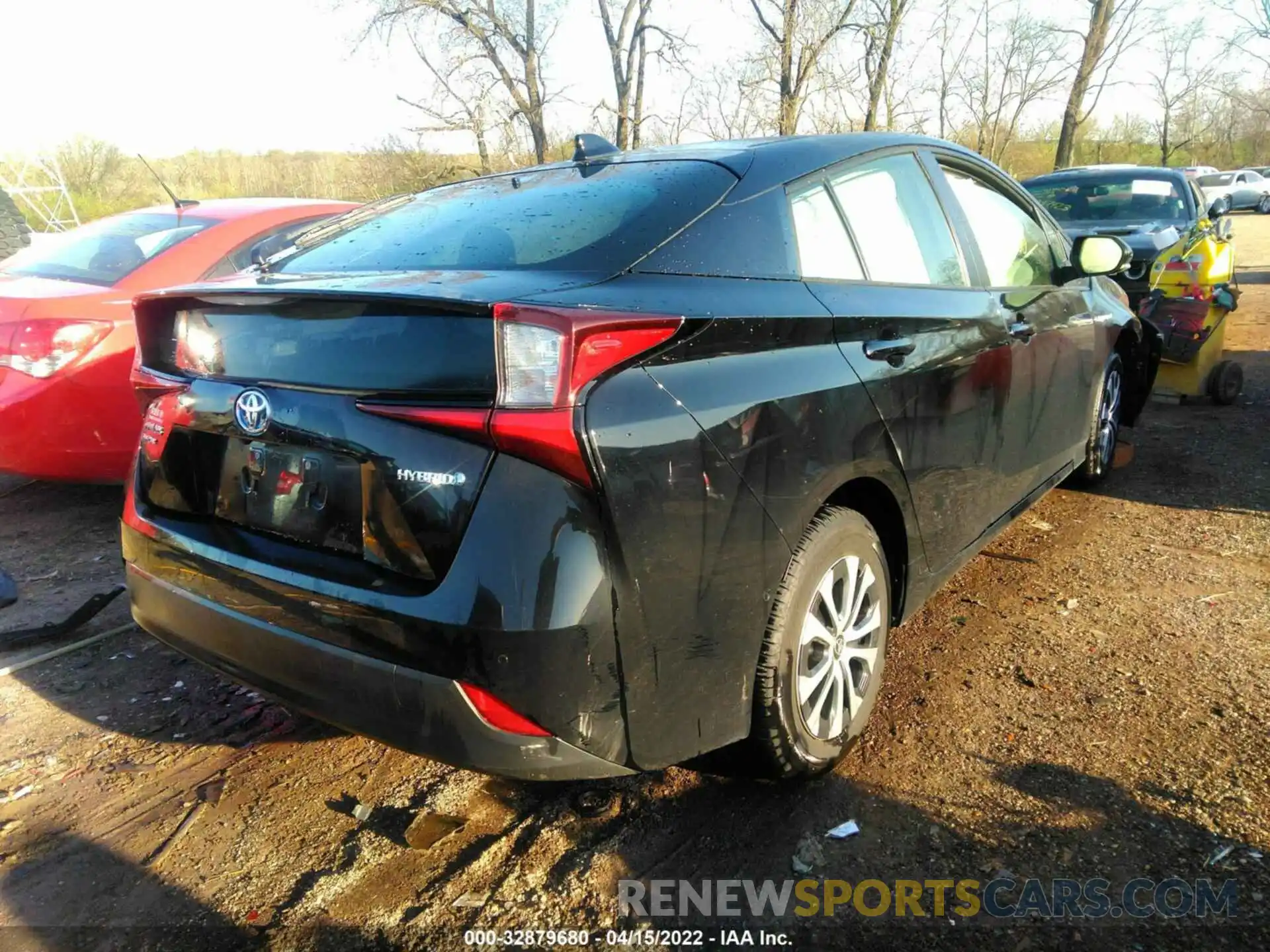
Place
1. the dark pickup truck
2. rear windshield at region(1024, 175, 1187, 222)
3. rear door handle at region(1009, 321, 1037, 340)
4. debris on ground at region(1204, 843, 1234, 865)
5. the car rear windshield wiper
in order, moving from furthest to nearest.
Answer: rear windshield at region(1024, 175, 1187, 222), the dark pickup truck, rear door handle at region(1009, 321, 1037, 340), the car rear windshield wiper, debris on ground at region(1204, 843, 1234, 865)

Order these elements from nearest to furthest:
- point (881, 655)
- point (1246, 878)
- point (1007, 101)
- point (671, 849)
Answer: point (1246, 878), point (671, 849), point (881, 655), point (1007, 101)

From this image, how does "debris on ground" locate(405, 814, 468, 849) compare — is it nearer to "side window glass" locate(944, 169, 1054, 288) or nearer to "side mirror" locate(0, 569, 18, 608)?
"side mirror" locate(0, 569, 18, 608)

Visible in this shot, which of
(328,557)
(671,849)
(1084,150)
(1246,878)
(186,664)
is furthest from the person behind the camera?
(1084,150)

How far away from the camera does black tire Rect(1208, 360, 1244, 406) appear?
21.1ft

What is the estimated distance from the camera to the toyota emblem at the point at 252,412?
2.00 meters

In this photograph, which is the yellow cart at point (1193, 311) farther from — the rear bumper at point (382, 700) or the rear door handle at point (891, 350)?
the rear bumper at point (382, 700)

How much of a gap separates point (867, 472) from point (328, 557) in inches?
55.5

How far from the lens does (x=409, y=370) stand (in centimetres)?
182

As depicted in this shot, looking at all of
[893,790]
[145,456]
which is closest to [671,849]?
[893,790]

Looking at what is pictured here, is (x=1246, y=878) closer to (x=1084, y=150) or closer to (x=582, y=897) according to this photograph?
(x=582, y=897)

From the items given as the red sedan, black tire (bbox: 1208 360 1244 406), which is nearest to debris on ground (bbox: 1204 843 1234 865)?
the red sedan

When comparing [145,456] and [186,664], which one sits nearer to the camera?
[145,456]

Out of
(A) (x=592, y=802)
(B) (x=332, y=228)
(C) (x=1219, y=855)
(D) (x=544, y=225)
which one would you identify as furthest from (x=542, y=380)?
(C) (x=1219, y=855)

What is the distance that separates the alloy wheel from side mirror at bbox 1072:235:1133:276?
27.9 inches
